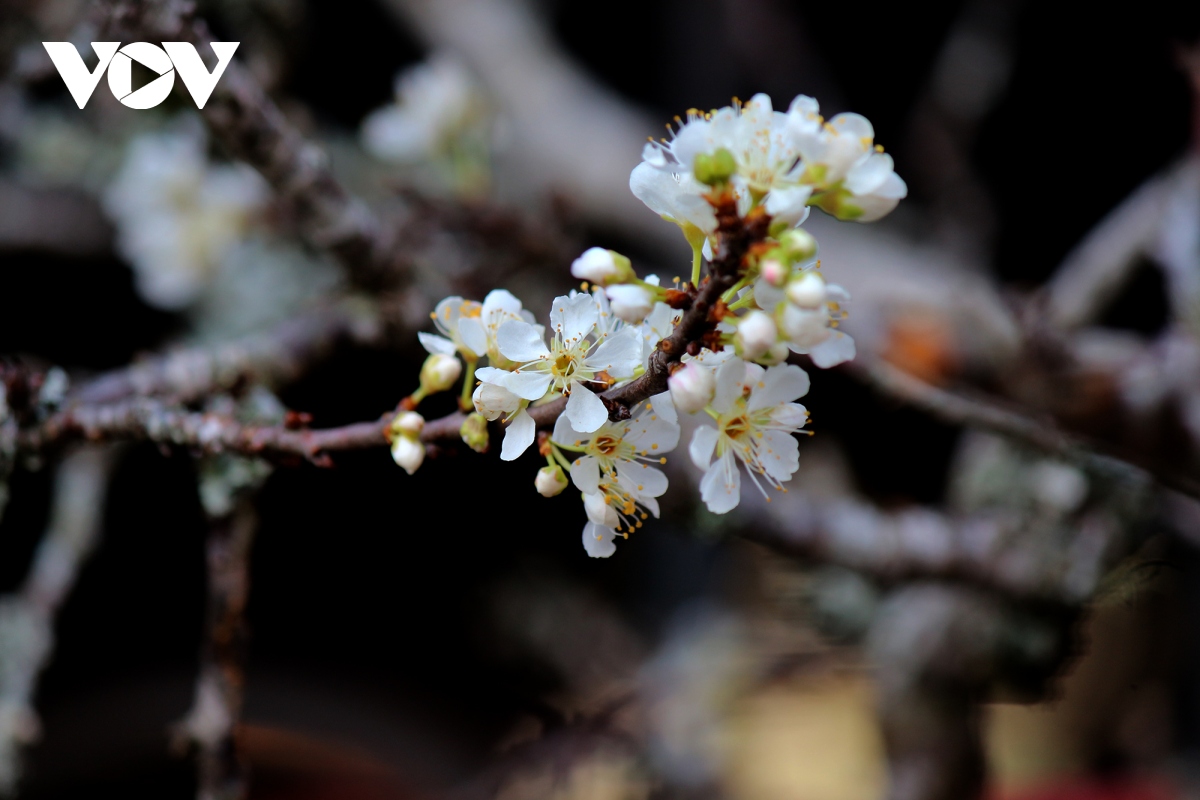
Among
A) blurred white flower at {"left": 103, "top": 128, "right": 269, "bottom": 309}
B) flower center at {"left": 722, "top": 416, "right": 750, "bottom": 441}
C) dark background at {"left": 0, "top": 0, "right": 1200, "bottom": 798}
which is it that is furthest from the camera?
dark background at {"left": 0, "top": 0, "right": 1200, "bottom": 798}

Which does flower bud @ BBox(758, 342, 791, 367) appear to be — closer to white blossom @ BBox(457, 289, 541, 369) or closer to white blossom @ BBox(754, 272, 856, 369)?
white blossom @ BBox(754, 272, 856, 369)

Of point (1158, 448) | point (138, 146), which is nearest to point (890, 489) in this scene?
point (1158, 448)

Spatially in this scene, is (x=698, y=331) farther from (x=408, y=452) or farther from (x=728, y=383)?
(x=408, y=452)

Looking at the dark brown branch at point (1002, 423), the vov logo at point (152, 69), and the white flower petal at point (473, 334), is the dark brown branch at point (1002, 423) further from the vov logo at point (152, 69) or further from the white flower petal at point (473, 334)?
the vov logo at point (152, 69)

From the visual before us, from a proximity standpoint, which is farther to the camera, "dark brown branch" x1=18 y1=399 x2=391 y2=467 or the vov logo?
the vov logo

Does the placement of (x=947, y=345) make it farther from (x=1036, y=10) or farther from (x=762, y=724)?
(x=1036, y=10)

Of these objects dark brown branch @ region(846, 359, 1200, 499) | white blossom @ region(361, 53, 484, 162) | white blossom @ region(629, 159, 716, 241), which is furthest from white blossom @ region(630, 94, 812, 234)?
white blossom @ region(361, 53, 484, 162)

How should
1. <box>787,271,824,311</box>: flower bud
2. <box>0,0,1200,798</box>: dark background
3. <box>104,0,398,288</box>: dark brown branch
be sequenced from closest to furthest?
<box>787,271,824,311</box>: flower bud, <box>104,0,398,288</box>: dark brown branch, <box>0,0,1200,798</box>: dark background

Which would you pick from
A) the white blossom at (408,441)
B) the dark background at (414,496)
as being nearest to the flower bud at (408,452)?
the white blossom at (408,441)
